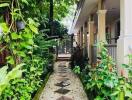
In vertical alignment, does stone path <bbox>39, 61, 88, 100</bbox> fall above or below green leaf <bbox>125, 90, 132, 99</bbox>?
below

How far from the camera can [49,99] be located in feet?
21.1

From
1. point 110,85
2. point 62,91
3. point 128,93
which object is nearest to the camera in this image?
point 128,93

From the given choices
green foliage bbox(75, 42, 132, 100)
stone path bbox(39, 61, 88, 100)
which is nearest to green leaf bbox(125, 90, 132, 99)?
green foliage bbox(75, 42, 132, 100)

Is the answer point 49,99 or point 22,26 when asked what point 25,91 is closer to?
point 22,26

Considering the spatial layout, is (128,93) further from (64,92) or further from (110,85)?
(64,92)

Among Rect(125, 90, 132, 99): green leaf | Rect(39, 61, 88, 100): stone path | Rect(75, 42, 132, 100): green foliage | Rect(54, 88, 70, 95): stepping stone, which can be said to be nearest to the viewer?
Rect(125, 90, 132, 99): green leaf

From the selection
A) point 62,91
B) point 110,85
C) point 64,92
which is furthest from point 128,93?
point 62,91

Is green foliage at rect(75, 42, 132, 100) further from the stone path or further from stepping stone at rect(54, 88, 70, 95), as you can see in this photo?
A: stepping stone at rect(54, 88, 70, 95)

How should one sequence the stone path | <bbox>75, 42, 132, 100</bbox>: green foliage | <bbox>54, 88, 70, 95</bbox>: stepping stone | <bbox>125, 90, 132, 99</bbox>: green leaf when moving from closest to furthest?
1. <bbox>125, 90, 132, 99</bbox>: green leaf
2. <bbox>75, 42, 132, 100</bbox>: green foliage
3. the stone path
4. <bbox>54, 88, 70, 95</bbox>: stepping stone

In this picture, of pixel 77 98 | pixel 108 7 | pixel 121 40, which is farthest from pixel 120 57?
Answer: pixel 108 7

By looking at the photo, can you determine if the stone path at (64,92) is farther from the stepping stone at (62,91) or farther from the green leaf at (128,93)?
the green leaf at (128,93)

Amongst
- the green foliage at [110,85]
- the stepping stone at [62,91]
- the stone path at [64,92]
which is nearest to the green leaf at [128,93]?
the green foliage at [110,85]

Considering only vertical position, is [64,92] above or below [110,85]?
below

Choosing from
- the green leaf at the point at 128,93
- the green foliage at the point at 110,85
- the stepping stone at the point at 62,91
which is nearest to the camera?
the green leaf at the point at 128,93
